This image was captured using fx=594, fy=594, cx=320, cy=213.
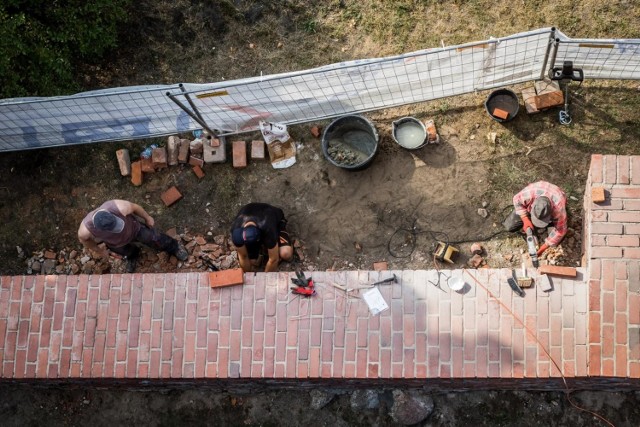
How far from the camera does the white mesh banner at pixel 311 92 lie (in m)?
6.76

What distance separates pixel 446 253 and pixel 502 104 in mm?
2074

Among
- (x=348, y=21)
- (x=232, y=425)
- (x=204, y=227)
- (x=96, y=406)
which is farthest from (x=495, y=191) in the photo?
(x=96, y=406)

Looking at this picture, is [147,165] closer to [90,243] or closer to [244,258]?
[90,243]

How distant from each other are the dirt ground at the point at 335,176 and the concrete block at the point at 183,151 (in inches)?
7.7

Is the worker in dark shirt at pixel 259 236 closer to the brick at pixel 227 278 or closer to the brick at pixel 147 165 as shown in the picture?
the brick at pixel 227 278

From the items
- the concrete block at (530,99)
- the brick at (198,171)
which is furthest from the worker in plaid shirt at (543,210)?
the brick at (198,171)

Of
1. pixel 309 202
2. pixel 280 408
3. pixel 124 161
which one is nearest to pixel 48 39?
pixel 124 161

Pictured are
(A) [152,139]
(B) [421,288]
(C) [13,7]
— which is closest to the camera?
(B) [421,288]

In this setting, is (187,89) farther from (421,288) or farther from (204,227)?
(421,288)

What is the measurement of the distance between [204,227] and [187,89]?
69.4 inches

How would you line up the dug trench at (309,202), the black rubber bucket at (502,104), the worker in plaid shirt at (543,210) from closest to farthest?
1. the worker in plaid shirt at (543,210)
2. the dug trench at (309,202)
3. the black rubber bucket at (502,104)

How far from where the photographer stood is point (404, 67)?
691 centimetres

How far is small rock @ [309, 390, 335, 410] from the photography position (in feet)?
22.1

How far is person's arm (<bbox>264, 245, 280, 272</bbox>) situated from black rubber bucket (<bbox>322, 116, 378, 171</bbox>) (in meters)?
1.31
